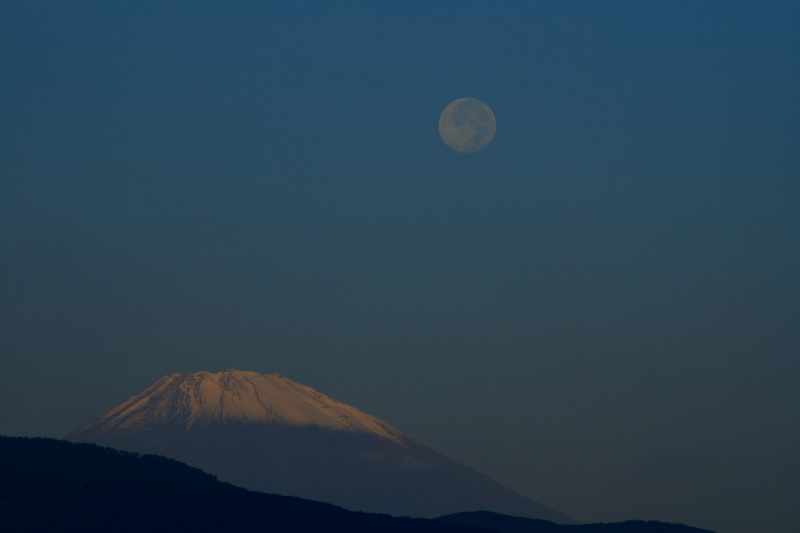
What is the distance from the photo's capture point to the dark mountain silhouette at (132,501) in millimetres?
104625

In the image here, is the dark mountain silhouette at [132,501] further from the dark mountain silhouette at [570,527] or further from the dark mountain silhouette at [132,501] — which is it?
the dark mountain silhouette at [570,527]

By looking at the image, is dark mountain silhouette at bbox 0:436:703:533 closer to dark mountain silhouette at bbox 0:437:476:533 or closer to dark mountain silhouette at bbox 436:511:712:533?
dark mountain silhouette at bbox 0:437:476:533

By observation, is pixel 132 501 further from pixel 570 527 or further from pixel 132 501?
pixel 570 527

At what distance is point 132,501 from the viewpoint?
113m

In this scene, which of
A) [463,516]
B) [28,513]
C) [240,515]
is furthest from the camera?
[463,516]

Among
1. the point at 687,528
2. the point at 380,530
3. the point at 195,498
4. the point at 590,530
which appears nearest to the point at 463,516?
the point at 590,530

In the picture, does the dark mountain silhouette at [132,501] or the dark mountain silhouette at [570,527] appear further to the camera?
the dark mountain silhouette at [570,527]

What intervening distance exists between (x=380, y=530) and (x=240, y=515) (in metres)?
19.1

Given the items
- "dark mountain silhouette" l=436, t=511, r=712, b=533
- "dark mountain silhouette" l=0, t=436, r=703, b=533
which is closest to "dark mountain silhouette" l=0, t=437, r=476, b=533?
"dark mountain silhouette" l=0, t=436, r=703, b=533

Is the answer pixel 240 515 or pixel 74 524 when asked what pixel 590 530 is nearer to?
pixel 240 515

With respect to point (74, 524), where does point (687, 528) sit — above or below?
above

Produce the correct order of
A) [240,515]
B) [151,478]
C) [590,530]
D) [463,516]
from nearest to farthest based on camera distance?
1. [240,515]
2. [151,478]
3. [590,530]
4. [463,516]

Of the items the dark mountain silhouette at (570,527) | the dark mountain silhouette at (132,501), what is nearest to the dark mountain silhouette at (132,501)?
the dark mountain silhouette at (132,501)

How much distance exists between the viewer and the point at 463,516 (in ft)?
655
